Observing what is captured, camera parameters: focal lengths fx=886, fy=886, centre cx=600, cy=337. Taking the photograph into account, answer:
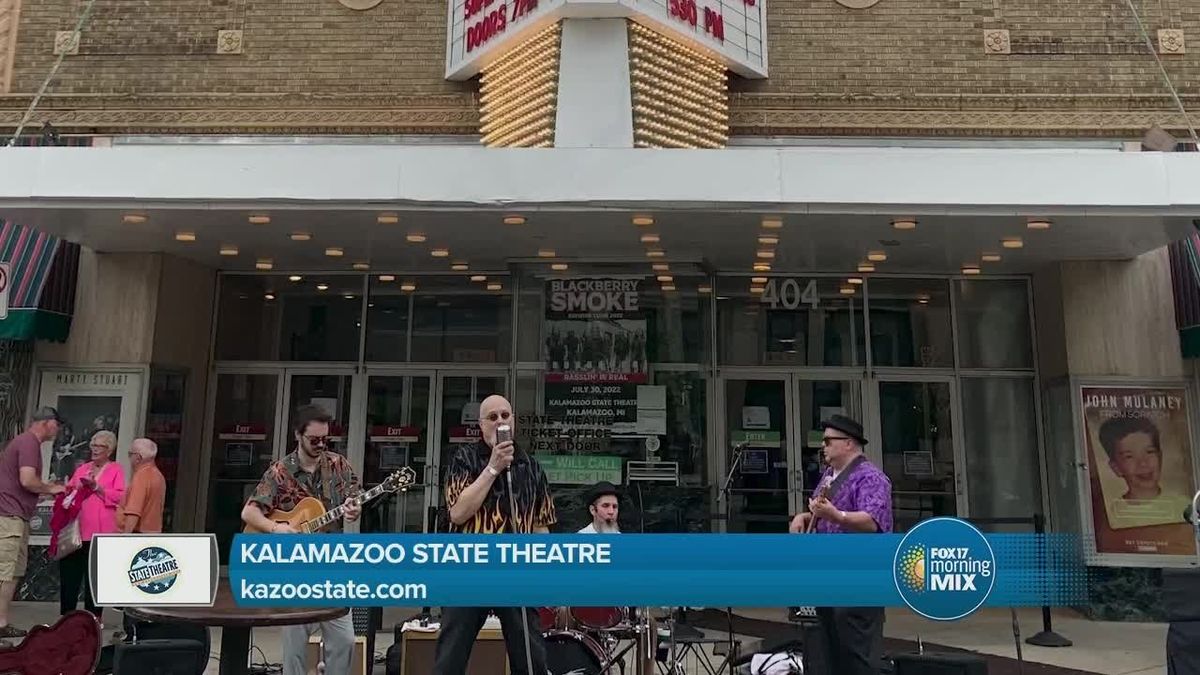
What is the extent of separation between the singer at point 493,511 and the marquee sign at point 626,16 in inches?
260

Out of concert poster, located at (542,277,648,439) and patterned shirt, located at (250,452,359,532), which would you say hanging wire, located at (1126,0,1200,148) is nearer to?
concert poster, located at (542,277,648,439)

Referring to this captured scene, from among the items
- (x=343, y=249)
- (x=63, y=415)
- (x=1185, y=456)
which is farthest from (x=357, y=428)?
(x=1185, y=456)

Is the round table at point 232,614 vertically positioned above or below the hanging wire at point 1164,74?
below

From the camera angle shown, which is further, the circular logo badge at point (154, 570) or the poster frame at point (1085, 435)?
the poster frame at point (1085, 435)

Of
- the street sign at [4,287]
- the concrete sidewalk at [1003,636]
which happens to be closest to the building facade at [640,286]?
the street sign at [4,287]

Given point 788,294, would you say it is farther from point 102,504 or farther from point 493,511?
point 102,504

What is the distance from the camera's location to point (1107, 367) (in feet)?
32.7

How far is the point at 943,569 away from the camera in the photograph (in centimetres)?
434

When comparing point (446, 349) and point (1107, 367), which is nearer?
point (1107, 367)

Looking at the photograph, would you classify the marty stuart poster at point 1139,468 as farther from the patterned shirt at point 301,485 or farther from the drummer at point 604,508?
the patterned shirt at point 301,485

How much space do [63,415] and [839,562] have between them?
363 inches

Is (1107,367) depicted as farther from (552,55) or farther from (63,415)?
(63,415)

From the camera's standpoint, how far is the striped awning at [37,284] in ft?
31.6

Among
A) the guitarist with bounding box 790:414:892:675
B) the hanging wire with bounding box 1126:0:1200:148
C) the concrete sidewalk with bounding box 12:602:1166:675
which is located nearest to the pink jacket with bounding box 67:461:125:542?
the concrete sidewalk with bounding box 12:602:1166:675
